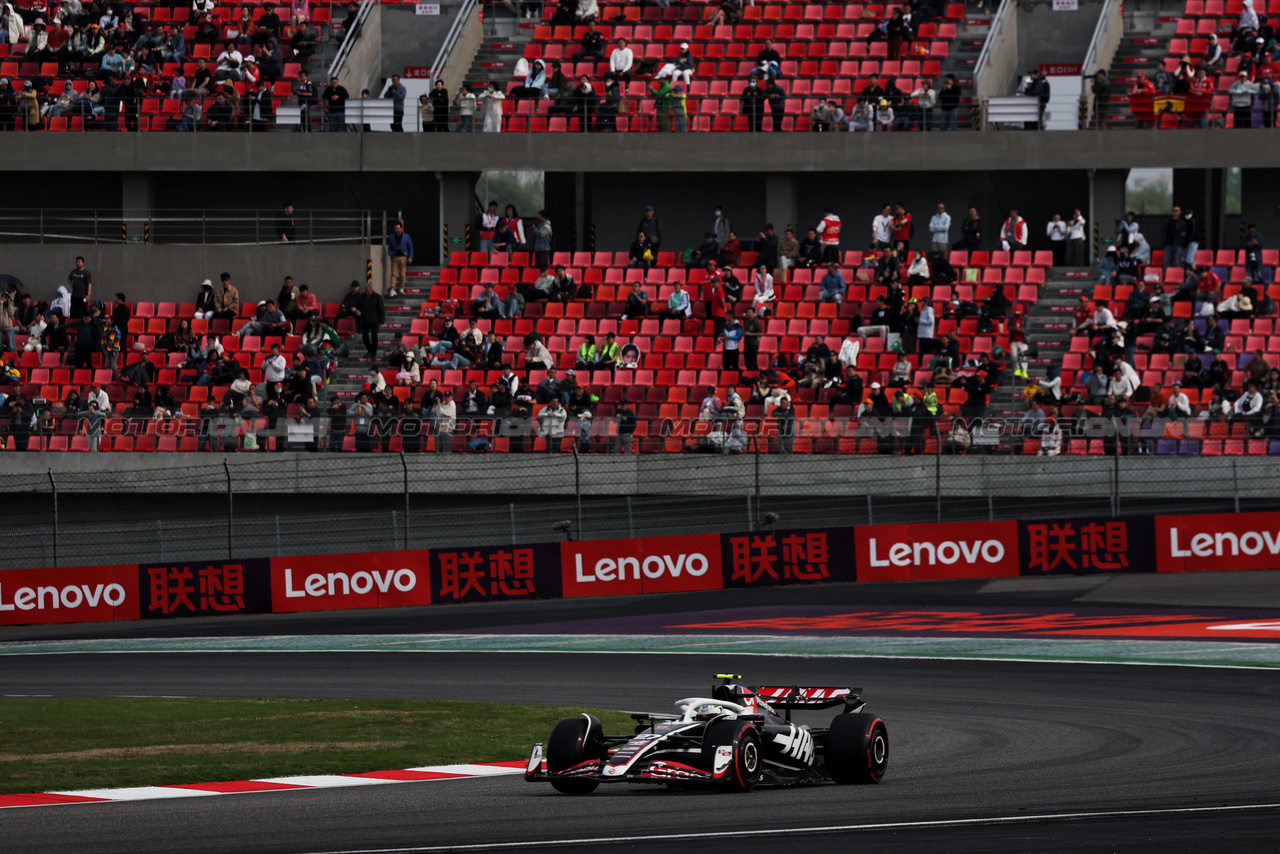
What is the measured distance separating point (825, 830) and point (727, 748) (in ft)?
3.58

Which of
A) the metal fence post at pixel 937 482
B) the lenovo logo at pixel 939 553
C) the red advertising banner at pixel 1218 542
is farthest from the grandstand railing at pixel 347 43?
the red advertising banner at pixel 1218 542

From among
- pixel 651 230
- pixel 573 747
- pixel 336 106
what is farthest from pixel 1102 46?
pixel 573 747

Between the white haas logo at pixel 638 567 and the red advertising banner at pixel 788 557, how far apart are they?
42 cm

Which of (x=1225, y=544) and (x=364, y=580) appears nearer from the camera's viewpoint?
(x=1225, y=544)

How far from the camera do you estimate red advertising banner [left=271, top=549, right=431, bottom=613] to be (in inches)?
972

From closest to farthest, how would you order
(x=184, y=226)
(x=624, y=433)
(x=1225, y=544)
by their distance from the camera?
(x=1225, y=544), (x=624, y=433), (x=184, y=226)

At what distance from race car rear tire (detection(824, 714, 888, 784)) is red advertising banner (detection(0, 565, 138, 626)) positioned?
1606 cm

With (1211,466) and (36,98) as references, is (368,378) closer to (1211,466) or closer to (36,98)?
(36,98)

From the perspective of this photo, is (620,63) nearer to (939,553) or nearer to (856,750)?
(939,553)

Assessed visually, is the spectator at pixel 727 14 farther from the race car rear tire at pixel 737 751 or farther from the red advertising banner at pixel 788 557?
the race car rear tire at pixel 737 751

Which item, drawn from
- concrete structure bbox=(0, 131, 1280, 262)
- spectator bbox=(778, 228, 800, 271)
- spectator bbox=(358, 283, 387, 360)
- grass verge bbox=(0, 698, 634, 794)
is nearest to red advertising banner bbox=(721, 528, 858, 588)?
spectator bbox=(778, 228, 800, 271)

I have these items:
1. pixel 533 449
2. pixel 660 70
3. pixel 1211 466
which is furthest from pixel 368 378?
pixel 1211 466

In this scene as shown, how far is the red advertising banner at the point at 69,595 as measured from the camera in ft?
78.9

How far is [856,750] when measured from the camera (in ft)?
34.4
